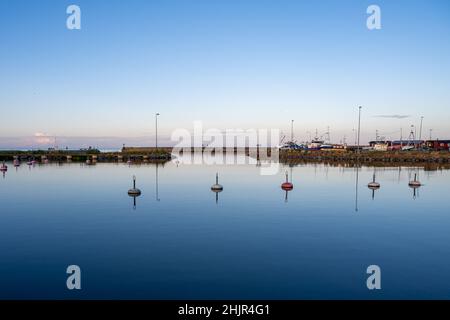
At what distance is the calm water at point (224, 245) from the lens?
21.0 meters

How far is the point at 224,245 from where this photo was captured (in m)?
29.8

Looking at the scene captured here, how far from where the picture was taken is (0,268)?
79.0 feet

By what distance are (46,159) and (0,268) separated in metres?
150

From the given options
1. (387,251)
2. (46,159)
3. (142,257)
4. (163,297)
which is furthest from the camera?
(46,159)

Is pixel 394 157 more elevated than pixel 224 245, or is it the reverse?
pixel 394 157

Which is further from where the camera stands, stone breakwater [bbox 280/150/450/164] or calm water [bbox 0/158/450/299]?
stone breakwater [bbox 280/150/450/164]

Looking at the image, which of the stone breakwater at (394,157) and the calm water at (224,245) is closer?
the calm water at (224,245)

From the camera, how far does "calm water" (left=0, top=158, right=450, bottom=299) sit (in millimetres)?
21047

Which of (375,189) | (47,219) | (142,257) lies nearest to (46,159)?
(47,219)

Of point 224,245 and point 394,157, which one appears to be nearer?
point 224,245
